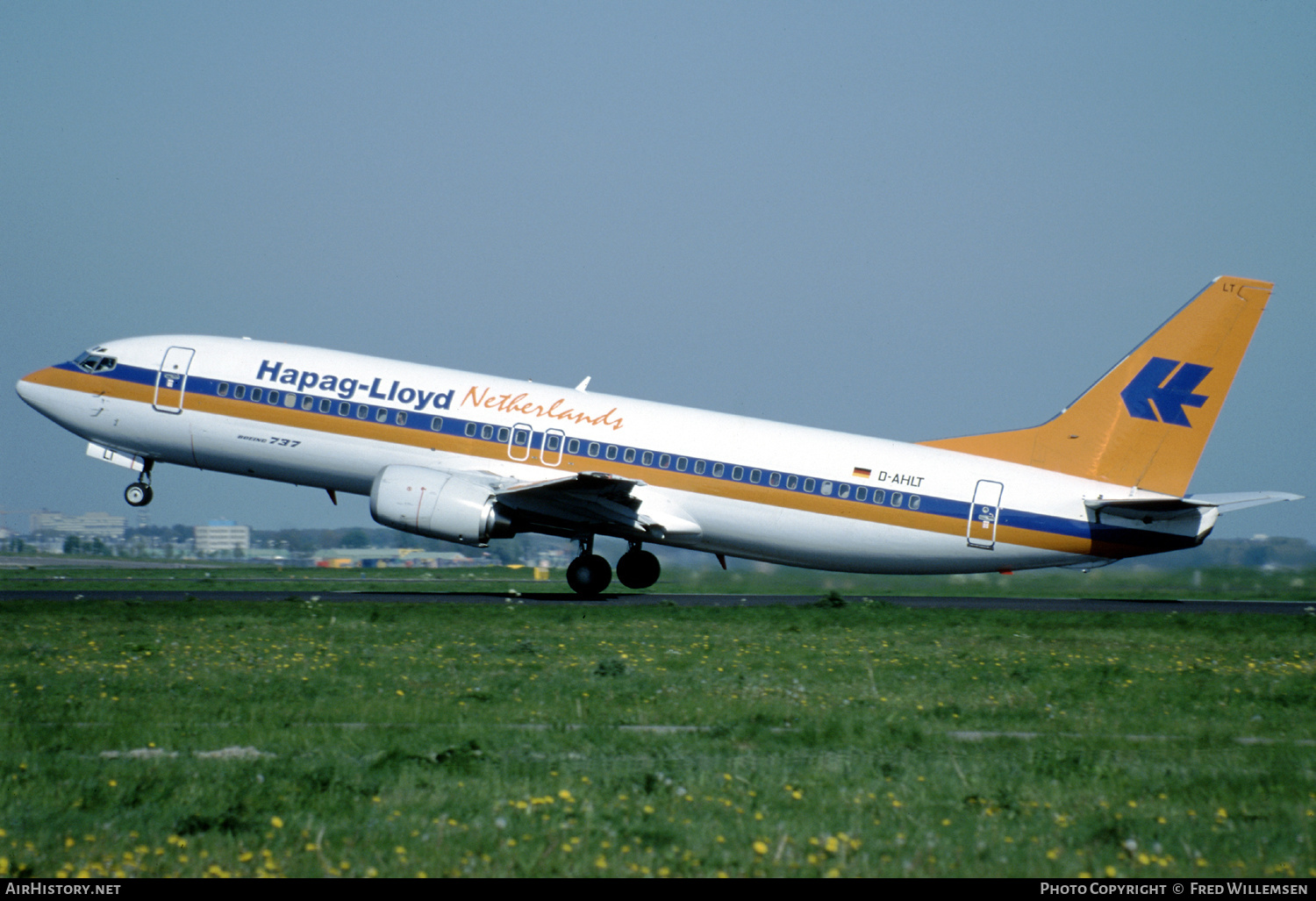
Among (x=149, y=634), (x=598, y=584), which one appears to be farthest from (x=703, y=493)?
(x=149, y=634)

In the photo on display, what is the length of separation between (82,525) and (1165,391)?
107363 mm

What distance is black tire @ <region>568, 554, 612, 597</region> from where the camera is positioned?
99.2 ft

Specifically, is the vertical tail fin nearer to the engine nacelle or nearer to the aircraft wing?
the aircraft wing

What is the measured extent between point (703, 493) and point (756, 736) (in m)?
16.7

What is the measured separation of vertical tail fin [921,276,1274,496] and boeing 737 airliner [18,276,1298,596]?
4 cm

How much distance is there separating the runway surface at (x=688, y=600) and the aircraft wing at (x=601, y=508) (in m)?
1.71

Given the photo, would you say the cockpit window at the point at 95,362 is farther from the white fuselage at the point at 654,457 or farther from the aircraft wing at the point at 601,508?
the aircraft wing at the point at 601,508

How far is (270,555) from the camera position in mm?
88438

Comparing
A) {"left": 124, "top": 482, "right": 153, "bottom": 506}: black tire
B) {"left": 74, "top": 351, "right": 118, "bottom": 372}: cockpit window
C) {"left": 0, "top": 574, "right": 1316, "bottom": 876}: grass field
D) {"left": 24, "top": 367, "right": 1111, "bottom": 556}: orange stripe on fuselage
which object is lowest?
{"left": 0, "top": 574, "right": 1316, "bottom": 876}: grass field

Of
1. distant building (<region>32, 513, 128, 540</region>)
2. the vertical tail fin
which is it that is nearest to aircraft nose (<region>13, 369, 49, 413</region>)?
the vertical tail fin

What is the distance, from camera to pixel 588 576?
30.2 m

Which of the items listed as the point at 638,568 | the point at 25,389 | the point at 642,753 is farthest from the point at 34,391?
the point at 642,753

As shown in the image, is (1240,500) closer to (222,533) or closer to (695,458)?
(695,458)

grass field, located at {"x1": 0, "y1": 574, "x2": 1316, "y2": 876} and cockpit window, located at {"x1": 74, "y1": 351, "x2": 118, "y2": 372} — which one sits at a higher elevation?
cockpit window, located at {"x1": 74, "y1": 351, "x2": 118, "y2": 372}
